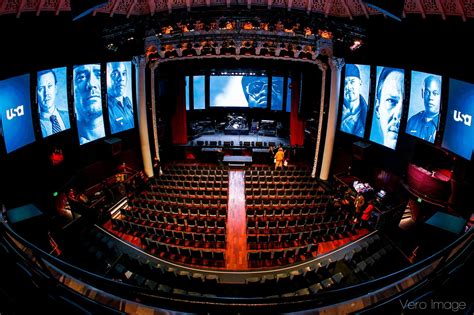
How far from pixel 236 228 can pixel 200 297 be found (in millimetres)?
8416

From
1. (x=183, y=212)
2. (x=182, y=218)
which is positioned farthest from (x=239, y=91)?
(x=182, y=218)

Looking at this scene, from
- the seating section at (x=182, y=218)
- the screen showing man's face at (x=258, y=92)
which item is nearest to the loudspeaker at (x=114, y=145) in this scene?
the seating section at (x=182, y=218)

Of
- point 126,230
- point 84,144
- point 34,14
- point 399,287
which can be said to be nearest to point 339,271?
point 399,287

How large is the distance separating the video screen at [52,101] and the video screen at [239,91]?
11412mm

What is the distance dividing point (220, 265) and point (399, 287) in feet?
22.1

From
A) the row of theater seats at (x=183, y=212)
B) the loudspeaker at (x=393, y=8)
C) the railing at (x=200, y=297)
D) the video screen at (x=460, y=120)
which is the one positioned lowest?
the row of theater seats at (x=183, y=212)

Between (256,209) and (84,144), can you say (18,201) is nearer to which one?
(84,144)

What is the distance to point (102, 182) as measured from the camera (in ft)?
48.0

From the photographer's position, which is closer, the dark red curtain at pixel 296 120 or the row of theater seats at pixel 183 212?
the row of theater seats at pixel 183 212

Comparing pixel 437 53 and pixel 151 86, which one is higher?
pixel 437 53

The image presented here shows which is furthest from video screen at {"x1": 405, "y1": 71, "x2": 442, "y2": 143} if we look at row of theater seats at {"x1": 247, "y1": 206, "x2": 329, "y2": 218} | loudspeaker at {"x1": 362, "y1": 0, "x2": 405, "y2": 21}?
loudspeaker at {"x1": 362, "y1": 0, "x2": 405, "y2": 21}

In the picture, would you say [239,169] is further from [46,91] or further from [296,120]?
[46,91]

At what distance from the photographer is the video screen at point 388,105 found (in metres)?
12.7

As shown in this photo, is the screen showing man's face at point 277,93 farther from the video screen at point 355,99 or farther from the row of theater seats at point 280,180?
the row of theater seats at point 280,180
